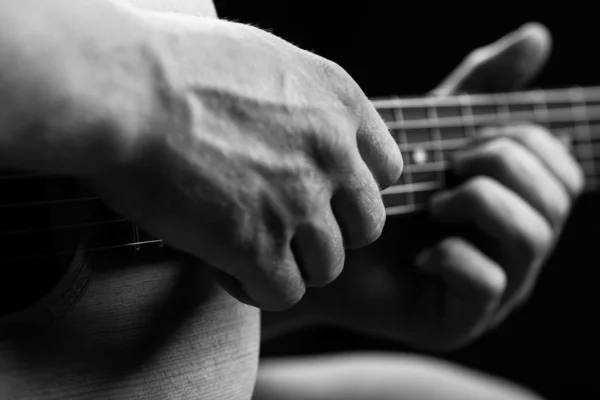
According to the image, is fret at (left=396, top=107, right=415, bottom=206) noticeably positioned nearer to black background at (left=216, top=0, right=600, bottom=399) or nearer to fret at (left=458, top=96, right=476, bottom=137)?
fret at (left=458, top=96, right=476, bottom=137)

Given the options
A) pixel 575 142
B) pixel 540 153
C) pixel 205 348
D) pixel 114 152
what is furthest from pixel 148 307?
pixel 575 142

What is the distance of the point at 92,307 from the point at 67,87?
0.63 ft

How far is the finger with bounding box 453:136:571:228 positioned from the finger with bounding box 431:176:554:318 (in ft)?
0.04

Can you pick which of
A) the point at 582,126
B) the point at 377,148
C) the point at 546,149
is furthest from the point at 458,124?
the point at 377,148

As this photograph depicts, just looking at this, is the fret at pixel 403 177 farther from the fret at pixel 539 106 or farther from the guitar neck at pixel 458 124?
the fret at pixel 539 106

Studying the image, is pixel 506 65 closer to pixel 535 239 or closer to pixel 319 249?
pixel 535 239

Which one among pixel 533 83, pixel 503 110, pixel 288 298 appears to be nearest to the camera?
pixel 288 298

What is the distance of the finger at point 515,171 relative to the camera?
32.8 inches

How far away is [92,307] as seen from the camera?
18.7 inches

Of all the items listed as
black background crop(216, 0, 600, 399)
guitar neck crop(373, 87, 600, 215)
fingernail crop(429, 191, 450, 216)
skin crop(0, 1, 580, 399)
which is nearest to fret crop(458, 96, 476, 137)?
guitar neck crop(373, 87, 600, 215)

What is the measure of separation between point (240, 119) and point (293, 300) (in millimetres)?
137

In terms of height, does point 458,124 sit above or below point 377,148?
below

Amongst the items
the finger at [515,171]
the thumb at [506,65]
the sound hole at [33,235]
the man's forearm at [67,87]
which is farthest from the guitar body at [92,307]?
the thumb at [506,65]

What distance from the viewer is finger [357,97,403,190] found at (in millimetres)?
463
